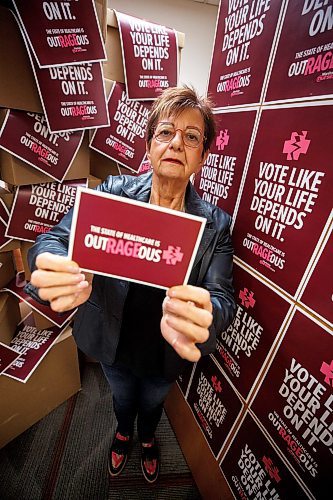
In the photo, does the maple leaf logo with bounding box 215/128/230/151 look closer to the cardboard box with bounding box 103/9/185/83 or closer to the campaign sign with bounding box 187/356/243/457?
the cardboard box with bounding box 103/9/185/83

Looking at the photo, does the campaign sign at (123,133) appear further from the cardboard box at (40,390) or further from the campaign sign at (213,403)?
the campaign sign at (213,403)

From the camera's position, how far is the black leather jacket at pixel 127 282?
85 cm

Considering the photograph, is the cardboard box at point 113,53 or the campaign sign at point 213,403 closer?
the campaign sign at point 213,403

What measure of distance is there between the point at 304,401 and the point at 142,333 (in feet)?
1.83

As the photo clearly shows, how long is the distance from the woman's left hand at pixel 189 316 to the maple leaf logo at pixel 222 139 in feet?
2.42

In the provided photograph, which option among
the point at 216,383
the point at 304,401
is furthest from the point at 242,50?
the point at 216,383

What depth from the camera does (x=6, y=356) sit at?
4.22ft

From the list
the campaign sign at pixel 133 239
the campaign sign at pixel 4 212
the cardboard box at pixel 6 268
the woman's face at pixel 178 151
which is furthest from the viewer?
the cardboard box at pixel 6 268

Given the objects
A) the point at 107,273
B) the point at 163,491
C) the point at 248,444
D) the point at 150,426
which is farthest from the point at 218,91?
the point at 163,491

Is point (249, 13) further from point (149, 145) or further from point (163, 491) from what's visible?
point (163, 491)

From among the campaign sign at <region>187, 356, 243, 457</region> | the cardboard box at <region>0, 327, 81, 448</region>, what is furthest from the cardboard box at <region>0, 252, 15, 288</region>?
the campaign sign at <region>187, 356, 243, 457</region>

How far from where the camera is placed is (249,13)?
0.90m

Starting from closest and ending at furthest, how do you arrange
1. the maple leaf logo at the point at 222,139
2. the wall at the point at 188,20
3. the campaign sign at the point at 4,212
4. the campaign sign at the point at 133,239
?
the campaign sign at the point at 133,239 → the maple leaf logo at the point at 222,139 → the campaign sign at the point at 4,212 → the wall at the point at 188,20

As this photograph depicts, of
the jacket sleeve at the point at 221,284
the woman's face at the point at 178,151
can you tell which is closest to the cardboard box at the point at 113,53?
the woman's face at the point at 178,151
